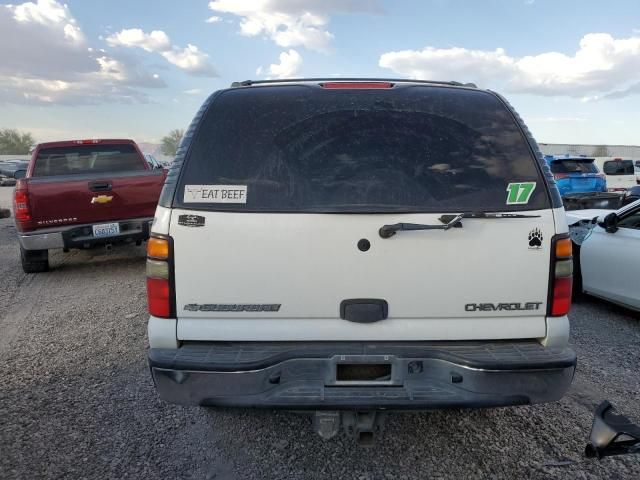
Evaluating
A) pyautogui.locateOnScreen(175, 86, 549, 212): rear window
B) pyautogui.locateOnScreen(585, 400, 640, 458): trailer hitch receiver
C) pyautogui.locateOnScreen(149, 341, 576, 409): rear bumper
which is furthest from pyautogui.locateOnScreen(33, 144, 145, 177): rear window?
pyautogui.locateOnScreen(585, 400, 640, 458): trailer hitch receiver

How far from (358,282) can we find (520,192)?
0.91 meters

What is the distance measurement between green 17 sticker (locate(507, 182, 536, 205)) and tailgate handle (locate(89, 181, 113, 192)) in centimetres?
626

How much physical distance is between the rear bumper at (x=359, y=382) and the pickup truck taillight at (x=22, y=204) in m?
5.61

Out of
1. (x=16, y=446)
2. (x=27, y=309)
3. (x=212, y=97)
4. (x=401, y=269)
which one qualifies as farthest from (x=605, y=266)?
(x=27, y=309)

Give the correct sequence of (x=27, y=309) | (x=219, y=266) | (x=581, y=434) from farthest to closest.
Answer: (x=27, y=309) → (x=581, y=434) → (x=219, y=266)

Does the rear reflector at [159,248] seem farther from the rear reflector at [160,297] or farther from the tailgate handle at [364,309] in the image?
the tailgate handle at [364,309]

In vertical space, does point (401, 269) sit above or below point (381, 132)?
below

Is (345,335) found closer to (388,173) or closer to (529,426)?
(388,173)

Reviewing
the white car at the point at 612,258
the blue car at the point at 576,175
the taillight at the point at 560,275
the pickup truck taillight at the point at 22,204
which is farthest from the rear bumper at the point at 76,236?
the blue car at the point at 576,175

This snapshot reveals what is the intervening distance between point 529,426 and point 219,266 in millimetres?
2207

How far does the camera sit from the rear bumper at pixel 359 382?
2.44 m

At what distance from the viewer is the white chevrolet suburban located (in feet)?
8.15

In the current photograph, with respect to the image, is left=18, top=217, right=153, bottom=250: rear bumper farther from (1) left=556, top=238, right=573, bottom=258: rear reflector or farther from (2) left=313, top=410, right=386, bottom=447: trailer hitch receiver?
(1) left=556, top=238, right=573, bottom=258: rear reflector

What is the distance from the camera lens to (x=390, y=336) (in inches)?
102
